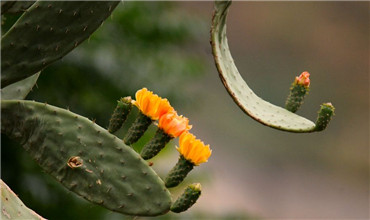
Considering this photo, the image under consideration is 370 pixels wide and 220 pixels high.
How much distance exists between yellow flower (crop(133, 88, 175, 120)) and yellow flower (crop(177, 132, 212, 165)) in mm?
71

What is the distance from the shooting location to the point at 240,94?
1.83m

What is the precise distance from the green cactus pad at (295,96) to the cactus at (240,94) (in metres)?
0.02

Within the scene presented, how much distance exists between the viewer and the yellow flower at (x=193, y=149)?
1.60 meters

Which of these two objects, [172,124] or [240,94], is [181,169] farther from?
[240,94]

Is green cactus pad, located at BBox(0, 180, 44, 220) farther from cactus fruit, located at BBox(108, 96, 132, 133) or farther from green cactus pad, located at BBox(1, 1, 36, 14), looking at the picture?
green cactus pad, located at BBox(1, 1, 36, 14)

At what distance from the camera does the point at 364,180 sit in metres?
8.30

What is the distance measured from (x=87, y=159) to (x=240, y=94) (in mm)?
379

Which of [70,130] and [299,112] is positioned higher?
[299,112]

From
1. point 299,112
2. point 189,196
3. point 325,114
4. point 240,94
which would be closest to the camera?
point 189,196

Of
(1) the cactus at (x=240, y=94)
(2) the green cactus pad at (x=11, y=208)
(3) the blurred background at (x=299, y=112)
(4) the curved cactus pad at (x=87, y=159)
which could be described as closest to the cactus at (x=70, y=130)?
(4) the curved cactus pad at (x=87, y=159)

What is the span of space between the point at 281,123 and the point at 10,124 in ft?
1.89

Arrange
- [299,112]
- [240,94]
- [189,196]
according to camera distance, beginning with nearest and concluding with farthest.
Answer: [189,196], [240,94], [299,112]

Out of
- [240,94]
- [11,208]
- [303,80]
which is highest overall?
[303,80]

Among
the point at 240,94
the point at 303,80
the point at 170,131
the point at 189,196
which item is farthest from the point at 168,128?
the point at 303,80
